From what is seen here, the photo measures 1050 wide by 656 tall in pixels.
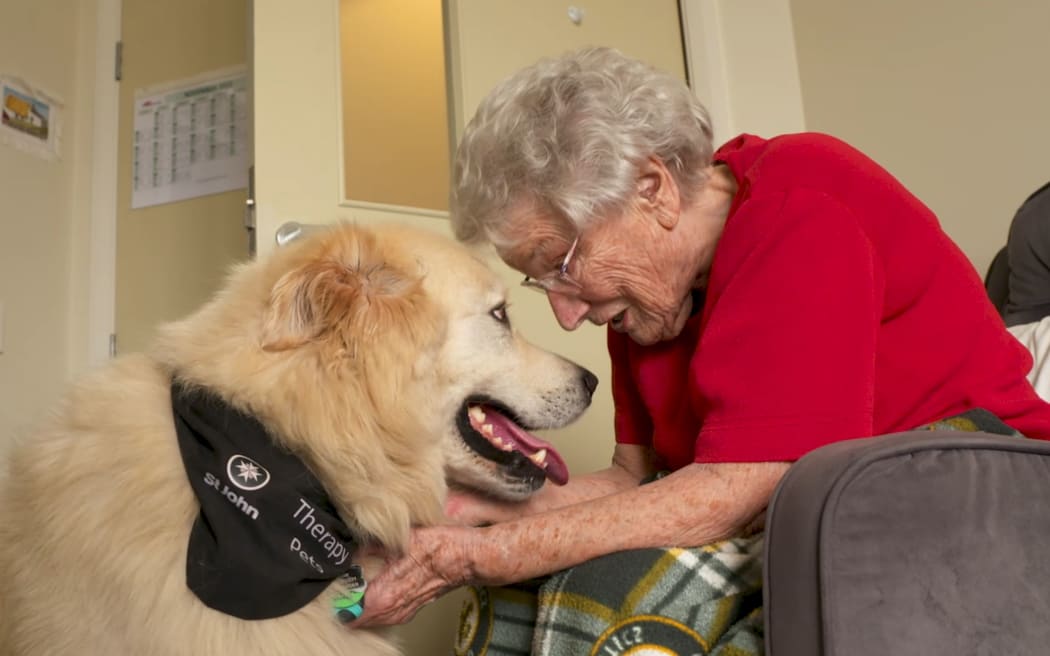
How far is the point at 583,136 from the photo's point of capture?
1272 mm

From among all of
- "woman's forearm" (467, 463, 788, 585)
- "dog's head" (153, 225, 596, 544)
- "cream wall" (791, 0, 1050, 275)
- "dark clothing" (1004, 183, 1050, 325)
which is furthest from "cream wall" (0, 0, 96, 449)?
"dark clothing" (1004, 183, 1050, 325)

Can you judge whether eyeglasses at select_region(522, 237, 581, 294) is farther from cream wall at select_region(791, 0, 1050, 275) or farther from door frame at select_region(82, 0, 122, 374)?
door frame at select_region(82, 0, 122, 374)

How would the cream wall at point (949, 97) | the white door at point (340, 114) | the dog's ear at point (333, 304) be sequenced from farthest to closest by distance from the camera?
the cream wall at point (949, 97) < the white door at point (340, 114) < the dog's ear at point (333, 304)

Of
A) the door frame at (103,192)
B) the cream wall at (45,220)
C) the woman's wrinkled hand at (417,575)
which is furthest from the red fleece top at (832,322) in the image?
the door frame at (103,192)

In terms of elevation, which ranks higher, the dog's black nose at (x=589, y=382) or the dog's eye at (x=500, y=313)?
the dog's eye at (x=500, y=313)

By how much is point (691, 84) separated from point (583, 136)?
5.95ft

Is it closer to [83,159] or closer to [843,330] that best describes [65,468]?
[843,330]

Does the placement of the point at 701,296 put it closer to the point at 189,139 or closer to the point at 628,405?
the point at 628,405

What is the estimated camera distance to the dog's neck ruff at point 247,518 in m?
1.01

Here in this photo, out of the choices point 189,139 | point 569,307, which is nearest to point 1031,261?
point 569,307

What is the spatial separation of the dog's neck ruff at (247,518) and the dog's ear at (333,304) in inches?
4.9

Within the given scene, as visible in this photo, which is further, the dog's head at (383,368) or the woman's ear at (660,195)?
the woman's ear at (660,195)

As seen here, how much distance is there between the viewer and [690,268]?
4.50ft

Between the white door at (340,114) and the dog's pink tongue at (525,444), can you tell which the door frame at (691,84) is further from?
the dog's pink tongue at (525,444)
